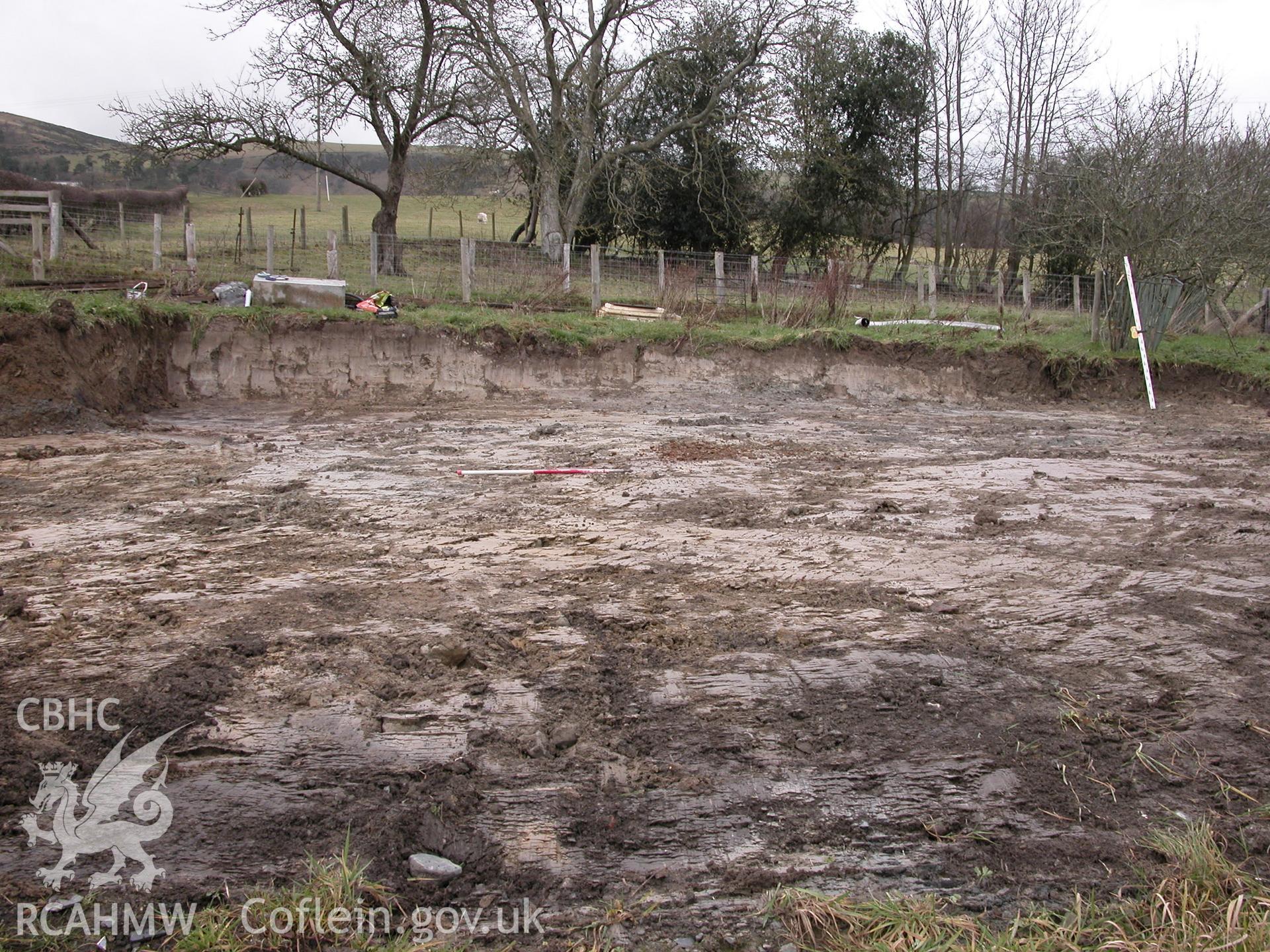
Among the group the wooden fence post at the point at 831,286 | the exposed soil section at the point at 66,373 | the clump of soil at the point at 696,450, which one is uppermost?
the wooden fence post at the point at 831,286

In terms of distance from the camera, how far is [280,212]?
32.6 meters

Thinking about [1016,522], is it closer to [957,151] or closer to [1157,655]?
[1157,655]

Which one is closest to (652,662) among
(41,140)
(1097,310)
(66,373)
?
(66,373)

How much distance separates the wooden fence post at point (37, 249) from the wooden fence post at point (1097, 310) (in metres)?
18.5

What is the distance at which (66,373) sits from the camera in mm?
10719

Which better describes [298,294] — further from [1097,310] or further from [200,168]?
[200,168]

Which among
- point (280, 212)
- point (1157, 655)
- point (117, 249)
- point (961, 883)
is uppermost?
point (280, 212)

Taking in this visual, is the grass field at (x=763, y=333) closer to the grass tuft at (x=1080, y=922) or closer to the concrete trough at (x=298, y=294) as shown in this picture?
the concrete trough at (x=298, y=294)

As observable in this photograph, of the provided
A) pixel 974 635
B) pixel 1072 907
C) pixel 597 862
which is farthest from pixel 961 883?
pixel 974 635

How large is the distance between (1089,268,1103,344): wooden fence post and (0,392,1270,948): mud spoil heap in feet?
34.3

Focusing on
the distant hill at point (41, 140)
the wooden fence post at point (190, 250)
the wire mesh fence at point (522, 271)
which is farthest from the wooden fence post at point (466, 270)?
the distant hill at point (41, 140)

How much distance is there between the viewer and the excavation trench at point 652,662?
3.09 meters

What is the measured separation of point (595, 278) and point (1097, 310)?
9658 millimetres

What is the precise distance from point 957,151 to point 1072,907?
29723mm
